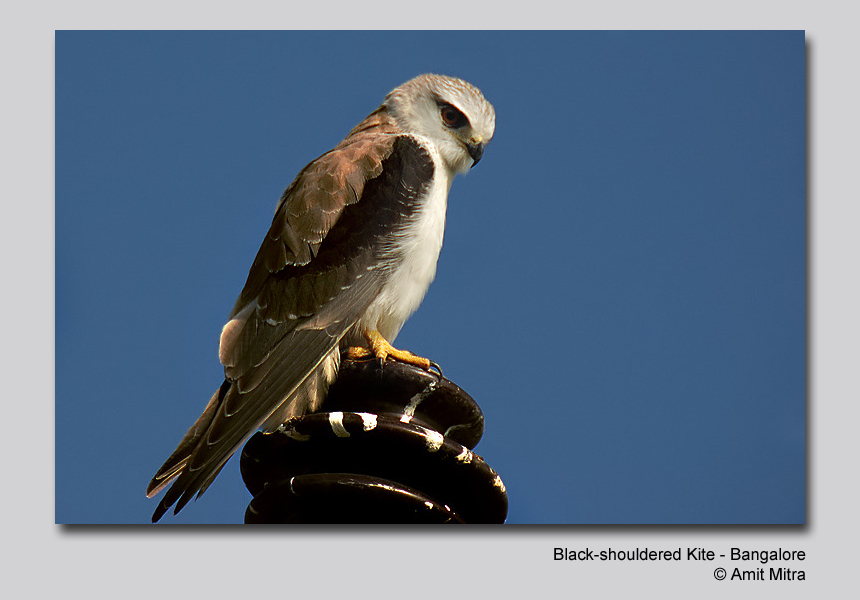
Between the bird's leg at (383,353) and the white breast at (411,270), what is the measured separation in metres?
0.07

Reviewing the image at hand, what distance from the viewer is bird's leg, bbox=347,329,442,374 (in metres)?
2.30

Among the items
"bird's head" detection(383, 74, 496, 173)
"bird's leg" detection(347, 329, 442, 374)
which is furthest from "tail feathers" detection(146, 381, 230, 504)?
"bird's head" detection(383, 74, 496, 173)

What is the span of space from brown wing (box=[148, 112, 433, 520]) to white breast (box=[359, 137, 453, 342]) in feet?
0.11

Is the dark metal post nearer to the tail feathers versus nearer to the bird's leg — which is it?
the bird's leg

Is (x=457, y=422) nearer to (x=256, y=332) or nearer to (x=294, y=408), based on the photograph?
(x=294, y=408)

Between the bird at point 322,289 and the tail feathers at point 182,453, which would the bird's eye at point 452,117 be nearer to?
A: the bird at point 322,289

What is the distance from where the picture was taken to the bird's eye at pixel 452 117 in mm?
2754

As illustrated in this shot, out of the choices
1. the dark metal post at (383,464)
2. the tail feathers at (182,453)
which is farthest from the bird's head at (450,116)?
the tail feathers at (182,453)

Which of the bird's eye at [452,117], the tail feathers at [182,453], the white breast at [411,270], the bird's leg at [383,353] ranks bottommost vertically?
the tail feathers at [182,453]

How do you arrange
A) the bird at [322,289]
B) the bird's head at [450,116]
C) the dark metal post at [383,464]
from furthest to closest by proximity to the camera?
the bird's head at [450,116] → the bird at [322,289] → the dark metal post at [383,464]

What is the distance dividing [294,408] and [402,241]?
54cm

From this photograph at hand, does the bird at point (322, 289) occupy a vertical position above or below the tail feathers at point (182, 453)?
above

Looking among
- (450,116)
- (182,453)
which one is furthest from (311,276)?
(450,116)

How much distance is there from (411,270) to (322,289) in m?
0.25
